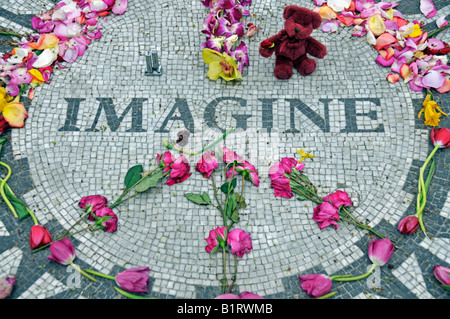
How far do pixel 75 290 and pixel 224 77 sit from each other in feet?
13.9

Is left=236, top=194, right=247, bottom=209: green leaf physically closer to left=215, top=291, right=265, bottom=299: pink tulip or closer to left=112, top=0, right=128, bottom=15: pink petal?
left=215, top=291, right=265, bottom=299: pink tulip

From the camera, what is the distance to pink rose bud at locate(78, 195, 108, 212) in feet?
19.5

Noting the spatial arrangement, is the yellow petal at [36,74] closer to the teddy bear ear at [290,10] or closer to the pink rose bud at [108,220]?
the pink rose bud at [108,220]

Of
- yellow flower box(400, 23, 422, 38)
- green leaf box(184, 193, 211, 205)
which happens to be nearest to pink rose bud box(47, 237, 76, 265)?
green leaf box(184, 193, 211, 205)

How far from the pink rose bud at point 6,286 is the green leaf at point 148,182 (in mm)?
2095

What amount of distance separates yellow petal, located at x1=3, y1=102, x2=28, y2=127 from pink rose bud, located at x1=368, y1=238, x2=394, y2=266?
5.99 m

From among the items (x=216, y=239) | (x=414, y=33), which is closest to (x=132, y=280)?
(x=216, y=239)

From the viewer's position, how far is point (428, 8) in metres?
7.88

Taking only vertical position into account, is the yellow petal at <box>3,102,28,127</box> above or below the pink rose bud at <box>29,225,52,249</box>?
above

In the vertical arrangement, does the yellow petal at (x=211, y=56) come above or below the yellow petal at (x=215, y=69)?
above

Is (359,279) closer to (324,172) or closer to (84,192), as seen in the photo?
(324,172)

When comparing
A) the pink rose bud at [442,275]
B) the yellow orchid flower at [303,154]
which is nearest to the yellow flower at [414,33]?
the yellow orchid flower at [303,154]

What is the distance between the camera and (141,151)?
6.60 metres

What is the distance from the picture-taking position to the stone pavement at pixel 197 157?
5605mm
